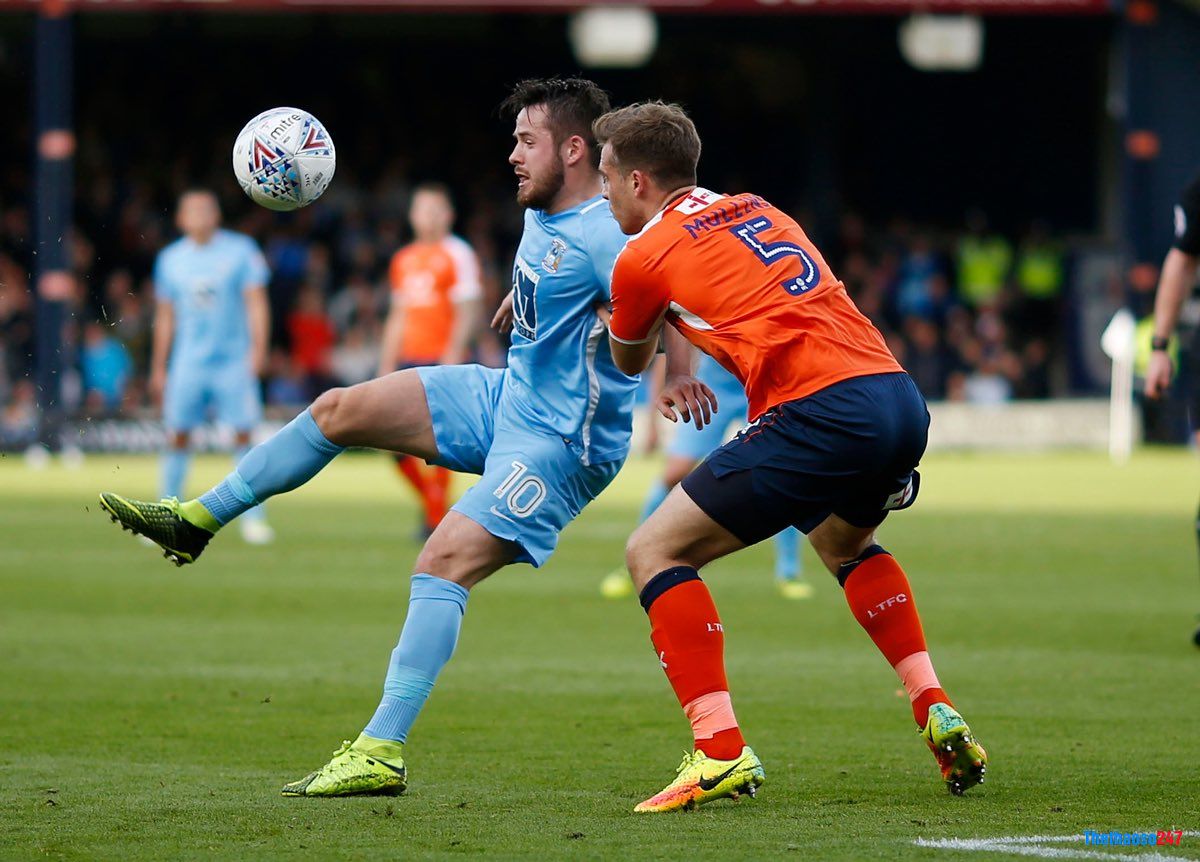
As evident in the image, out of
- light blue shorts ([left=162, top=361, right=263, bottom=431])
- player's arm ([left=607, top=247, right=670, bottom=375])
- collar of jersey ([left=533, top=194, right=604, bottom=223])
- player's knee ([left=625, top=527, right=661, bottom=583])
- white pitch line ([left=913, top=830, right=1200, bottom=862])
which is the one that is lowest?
white pitch line ([left=913, top=830, right=1200, bottom=862])

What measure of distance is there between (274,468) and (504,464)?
2.48 ft

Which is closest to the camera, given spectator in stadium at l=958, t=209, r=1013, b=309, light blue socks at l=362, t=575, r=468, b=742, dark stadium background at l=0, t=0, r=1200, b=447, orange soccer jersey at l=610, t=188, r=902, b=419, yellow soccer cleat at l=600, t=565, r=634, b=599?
orange soccer jersey at l=610, t=188, r=902, b=419

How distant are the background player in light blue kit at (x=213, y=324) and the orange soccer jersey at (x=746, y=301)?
31.1 feet

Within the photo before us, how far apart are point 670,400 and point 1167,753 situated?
7.09ft

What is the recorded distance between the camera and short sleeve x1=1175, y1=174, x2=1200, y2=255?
27.8 ft

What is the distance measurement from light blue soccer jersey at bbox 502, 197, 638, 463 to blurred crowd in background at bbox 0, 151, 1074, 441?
732 inches

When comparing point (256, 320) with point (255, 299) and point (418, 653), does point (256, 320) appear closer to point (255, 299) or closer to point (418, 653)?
point (255, 299)

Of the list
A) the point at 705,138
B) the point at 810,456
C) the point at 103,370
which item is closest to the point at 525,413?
the point at 810,456

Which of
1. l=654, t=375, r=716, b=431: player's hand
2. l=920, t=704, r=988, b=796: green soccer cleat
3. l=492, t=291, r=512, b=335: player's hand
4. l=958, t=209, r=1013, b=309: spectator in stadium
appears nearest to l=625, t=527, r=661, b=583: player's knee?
l=654, t=375, r=716, b=431: player's hand

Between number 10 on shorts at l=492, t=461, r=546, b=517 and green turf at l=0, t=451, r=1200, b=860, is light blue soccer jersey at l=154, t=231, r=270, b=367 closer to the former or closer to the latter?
green turf at l=0, t=451, r=1200, b=860

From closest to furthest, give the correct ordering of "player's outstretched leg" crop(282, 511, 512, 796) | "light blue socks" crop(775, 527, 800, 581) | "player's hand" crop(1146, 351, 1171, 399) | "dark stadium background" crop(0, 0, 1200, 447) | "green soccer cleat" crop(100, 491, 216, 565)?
"player's outstretched leg" crop(282, 511, 512, 796)
"green soccer cleat" crop(100, 491, 216, 565)
"player's hand" crop(1146, 351, 1171, 399)
"light blue socks" crop(775, 527, 800, 581)
"dark stadium background" crop(0, 0, 1200, 447)

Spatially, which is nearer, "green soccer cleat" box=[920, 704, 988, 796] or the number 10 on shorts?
"green soccer cleat" box=[920, 704, 988, 796]

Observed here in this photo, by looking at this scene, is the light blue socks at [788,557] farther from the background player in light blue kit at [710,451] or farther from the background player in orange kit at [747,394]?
the background player in orange kit at [747,394]

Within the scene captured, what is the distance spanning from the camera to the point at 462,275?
15.0 metres
